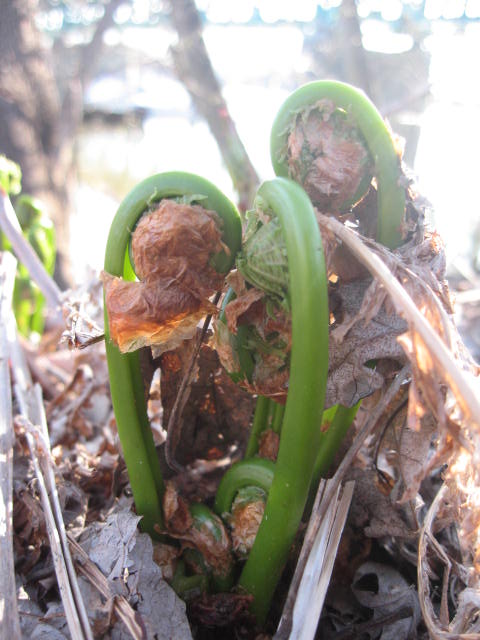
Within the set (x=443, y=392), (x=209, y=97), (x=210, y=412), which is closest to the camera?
(x=443, y=392)

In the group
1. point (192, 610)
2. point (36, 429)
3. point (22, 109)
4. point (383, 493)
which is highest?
point (22, 109)

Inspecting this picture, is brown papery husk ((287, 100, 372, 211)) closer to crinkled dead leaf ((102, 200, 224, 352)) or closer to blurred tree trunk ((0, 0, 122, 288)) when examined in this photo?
crinkled dead leaf ((102, 200, 224, 352))

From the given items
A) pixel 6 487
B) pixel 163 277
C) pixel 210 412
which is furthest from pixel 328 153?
pixel 6 487

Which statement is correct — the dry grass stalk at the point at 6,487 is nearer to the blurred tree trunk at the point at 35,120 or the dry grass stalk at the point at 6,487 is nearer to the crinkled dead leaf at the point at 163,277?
the crinkled dead leaf at the point at 163,277

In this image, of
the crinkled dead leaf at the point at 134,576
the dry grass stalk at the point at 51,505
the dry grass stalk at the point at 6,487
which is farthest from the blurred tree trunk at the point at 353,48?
the crinkled dead leaf at the point at 134,576

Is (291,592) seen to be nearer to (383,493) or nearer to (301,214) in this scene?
(383,493)

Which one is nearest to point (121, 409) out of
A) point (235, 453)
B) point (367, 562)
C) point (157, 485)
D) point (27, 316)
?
point (157, 485)

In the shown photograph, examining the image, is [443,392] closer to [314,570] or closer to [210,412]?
[314,570]

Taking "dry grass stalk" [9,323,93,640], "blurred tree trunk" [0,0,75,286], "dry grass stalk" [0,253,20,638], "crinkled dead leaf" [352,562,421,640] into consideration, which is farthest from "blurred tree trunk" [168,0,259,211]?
"crinkled dead leaf" [352,562,421,640]
